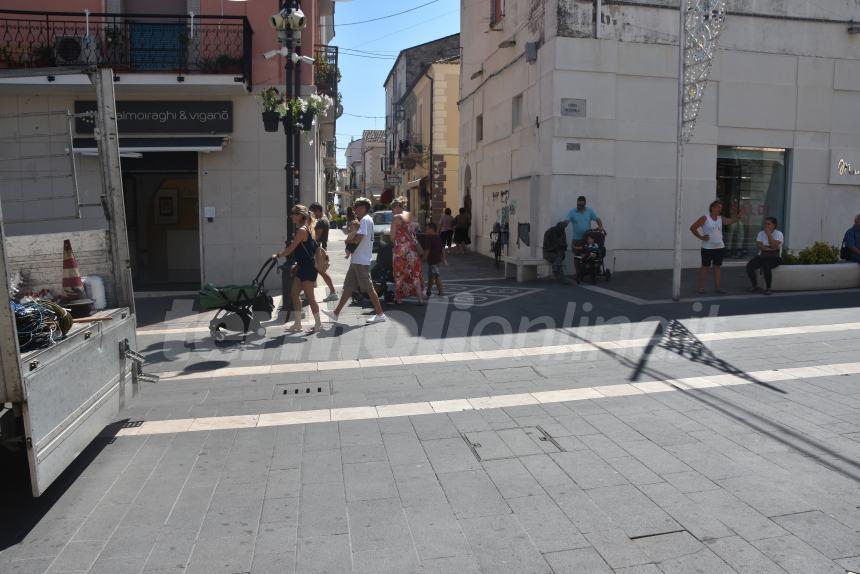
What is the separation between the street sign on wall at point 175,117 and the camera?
537 inches

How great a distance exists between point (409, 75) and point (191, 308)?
108 ft

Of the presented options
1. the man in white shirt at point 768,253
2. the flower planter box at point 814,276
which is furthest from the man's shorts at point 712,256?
the flower planter box at point 814,276

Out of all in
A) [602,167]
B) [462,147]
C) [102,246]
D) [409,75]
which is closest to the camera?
[102,246]

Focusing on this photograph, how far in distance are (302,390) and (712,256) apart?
805cm

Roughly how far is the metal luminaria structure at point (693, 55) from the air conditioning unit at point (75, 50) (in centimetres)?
1026

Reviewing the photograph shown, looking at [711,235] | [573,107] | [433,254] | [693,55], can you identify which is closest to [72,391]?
[433,254]

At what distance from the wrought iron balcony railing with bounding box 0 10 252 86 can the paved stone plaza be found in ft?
23.1

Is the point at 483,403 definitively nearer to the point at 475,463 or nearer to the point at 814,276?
the point at 475,463

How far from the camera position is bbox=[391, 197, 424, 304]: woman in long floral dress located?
11.5 m

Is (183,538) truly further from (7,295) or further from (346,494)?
(7,295)

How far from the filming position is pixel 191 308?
12.2m

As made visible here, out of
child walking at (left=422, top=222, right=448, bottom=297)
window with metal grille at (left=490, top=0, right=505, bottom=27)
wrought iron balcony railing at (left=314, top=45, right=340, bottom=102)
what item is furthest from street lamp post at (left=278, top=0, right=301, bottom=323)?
window with metal grille at (left=490, top=0, right=505, bottom=27)

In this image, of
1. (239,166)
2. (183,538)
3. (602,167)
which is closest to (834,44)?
(602,167)

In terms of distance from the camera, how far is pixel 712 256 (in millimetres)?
12039
